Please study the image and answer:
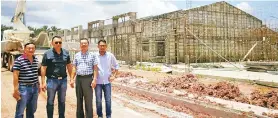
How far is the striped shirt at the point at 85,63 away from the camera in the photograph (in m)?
6.10

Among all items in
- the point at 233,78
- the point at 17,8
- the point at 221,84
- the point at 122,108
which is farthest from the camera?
the point at 17,8

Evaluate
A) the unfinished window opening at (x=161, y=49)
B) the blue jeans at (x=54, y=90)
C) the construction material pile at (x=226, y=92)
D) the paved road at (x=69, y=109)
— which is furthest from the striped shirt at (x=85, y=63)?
the unfinished window opening at (x=161, y=49)

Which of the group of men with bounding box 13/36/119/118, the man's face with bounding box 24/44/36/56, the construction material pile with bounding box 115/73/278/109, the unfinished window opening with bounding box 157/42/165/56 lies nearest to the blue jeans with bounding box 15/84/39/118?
the group of men with bounding box 13/36/119/118

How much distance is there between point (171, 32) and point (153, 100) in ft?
63.0

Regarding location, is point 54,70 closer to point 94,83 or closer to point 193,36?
point 94,83

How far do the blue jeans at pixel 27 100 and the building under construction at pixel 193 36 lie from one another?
2044 centimetres

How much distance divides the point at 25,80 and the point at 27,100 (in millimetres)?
380

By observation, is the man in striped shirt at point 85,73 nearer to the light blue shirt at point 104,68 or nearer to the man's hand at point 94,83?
the man's hand at point 94,83

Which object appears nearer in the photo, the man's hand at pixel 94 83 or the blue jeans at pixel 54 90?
the blue jeans at pixel 54 90

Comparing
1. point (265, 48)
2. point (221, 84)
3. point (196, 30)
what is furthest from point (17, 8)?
point (265, 48)

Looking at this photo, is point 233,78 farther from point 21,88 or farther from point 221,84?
point 21,88

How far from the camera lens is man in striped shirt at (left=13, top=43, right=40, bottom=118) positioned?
5.39 m

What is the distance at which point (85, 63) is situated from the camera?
6.14m

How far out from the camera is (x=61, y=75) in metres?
5.90
